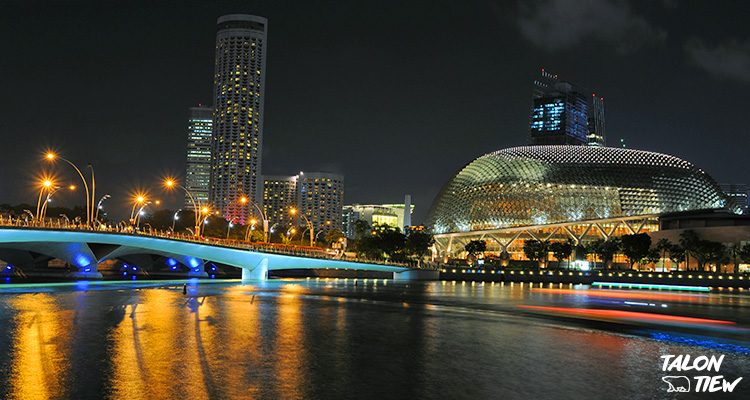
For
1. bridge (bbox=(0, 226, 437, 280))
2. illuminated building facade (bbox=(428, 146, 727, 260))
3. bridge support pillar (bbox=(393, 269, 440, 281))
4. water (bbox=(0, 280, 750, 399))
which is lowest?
bridge support pillar (bbox=(393, 269, 440, 281))

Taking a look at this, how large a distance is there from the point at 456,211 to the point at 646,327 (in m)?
124

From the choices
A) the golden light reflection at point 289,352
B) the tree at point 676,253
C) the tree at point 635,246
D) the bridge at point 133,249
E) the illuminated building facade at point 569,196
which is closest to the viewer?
the golden light reflection at point 289,352

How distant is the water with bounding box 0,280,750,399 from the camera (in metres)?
14.8

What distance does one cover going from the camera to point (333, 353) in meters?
20.2

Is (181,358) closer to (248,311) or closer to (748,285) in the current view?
(248,311)

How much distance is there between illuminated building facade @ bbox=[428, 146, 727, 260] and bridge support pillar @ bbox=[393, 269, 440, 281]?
116 feet

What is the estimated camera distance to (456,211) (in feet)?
508

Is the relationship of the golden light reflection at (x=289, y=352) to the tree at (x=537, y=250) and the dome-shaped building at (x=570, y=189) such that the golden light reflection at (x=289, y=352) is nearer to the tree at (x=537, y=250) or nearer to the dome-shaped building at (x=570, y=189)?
the tree at (x=537, y=250)

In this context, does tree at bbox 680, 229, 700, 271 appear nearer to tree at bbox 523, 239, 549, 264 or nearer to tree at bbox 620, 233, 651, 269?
tree at bbox 620, 233, 651, 269

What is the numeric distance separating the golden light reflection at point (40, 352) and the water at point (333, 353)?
48 millimetres

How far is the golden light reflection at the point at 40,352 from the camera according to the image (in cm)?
1402

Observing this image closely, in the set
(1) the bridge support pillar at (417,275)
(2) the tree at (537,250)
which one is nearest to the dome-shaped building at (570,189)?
(2) the tree at (537,250)

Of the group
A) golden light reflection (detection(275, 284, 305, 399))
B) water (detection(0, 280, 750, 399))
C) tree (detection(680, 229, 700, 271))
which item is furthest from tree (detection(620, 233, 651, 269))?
golden light reflection (detection(275, 284, 305, 399))

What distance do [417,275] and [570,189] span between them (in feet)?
171
